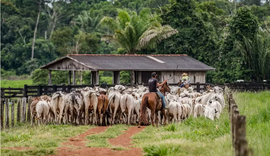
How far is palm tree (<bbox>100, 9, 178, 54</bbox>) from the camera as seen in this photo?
39688mm

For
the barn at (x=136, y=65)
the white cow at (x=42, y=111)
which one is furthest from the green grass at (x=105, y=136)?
the barn at (x=136, y=65)

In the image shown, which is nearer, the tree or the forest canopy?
the forest canopy

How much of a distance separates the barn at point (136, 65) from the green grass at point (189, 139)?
1677 cm

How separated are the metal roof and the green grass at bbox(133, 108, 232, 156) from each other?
1664 cm

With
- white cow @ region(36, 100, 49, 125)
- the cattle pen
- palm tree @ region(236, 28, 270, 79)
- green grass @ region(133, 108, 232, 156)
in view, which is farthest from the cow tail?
palm tree @ region(236, 28, 270, 79)

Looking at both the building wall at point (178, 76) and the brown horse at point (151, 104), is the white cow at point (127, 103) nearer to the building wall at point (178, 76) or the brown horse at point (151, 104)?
the brown horse at point (151, 104)

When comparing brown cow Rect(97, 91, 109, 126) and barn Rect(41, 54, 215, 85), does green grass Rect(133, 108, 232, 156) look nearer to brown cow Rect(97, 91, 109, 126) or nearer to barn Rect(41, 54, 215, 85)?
brown cow Rect(97, 91, 109, 126)

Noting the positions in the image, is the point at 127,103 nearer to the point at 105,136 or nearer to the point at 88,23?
the point at 105,136

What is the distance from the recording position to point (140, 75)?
34.7m

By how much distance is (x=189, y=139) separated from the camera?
11.2 metres

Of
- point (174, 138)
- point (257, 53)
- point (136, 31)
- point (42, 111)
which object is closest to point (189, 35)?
point (136, 31)

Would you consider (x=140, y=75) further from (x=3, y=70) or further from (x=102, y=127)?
(x=3, y=70)

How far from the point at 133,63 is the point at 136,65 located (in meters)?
0.77

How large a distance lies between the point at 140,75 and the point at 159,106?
19.3 meters
